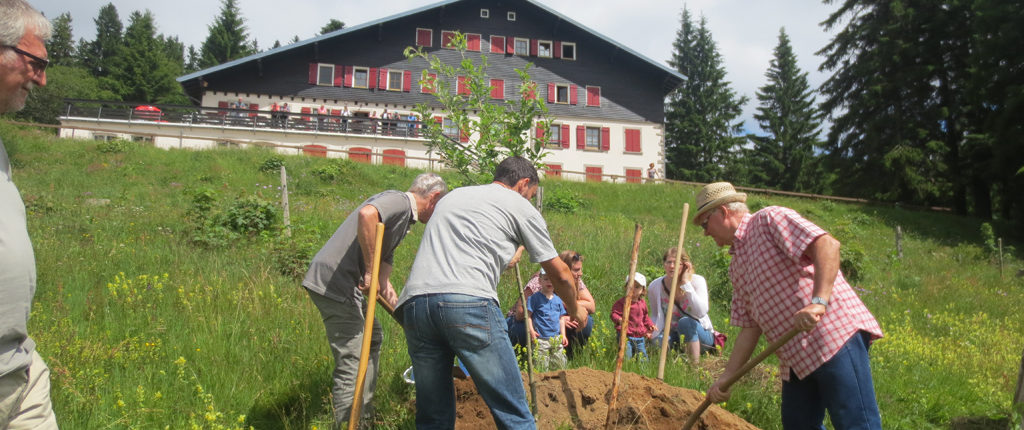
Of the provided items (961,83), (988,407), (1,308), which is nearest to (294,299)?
(1,308)

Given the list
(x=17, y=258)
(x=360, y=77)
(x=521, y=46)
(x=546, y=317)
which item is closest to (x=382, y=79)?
(x=360, y=77)

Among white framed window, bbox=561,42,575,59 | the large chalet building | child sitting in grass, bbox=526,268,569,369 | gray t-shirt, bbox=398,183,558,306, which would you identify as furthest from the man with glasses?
white framed window, bbox=561,42,575,59

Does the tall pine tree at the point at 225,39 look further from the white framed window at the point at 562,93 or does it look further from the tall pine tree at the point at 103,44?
the white framed window at the point at 562,93

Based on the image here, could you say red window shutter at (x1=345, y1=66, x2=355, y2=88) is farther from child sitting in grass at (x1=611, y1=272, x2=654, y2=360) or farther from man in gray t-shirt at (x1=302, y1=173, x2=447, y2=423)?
man in gray t-shirt at (x1=302, y1=173, x2=447, y2=423)

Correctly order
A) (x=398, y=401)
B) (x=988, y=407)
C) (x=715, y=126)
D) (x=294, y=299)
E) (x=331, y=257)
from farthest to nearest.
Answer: (x=715, y=126) → (x=294, y=299) → (x=988, y=407) → (x=398, y=401) → (x=331, y=257)

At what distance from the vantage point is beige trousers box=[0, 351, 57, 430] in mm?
2072

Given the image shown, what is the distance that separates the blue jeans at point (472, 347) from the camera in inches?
113

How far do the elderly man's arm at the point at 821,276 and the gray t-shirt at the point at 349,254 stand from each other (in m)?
2.30

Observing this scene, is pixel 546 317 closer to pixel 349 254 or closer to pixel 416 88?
pixel 349 254

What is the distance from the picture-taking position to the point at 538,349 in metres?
5.46

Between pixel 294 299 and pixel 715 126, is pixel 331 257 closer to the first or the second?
pixel 294 299

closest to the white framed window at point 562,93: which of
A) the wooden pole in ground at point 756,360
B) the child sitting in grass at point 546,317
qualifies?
the child sitting in grass at point 546,317

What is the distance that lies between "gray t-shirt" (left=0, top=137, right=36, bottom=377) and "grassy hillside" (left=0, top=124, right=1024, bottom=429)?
1523 millimetres

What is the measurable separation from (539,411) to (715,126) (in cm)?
4224
